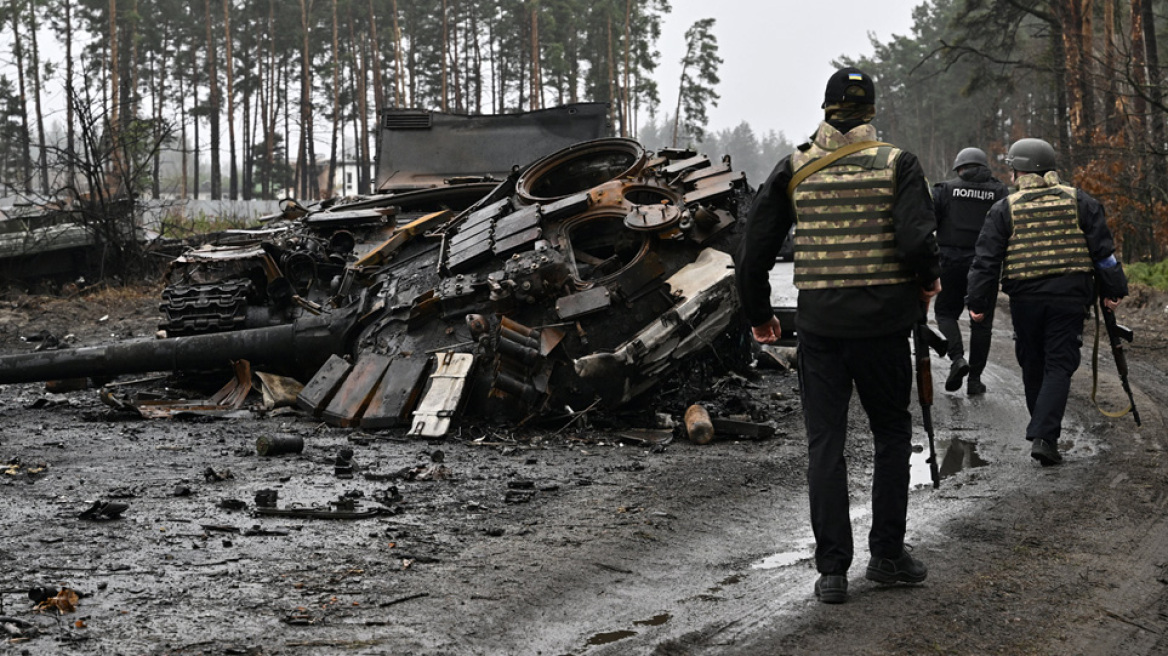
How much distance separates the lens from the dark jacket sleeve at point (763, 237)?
14.5ft

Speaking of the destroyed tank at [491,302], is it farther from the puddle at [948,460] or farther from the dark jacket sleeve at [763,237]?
the dark jacket sleeve at [763,237]

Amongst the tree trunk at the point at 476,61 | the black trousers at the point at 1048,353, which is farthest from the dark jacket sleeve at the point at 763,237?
the tree trunk at the point at 476,61

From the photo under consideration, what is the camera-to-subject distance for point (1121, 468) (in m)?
6.46

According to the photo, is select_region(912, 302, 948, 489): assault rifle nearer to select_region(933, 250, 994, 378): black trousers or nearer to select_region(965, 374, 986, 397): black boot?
select_region(933, 250, 994, 378): black trousers

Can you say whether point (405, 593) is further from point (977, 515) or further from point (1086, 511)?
point (1086, 511)

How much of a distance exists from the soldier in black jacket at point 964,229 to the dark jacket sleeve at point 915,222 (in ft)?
17.4

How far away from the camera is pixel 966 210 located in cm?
944

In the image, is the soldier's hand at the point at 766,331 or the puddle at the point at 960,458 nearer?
the soldier's hand at the point at 766,331

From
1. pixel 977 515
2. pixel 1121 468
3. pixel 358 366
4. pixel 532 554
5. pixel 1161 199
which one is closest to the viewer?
pixel 532 554

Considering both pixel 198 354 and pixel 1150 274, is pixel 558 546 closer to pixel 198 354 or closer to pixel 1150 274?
pixel 198 354

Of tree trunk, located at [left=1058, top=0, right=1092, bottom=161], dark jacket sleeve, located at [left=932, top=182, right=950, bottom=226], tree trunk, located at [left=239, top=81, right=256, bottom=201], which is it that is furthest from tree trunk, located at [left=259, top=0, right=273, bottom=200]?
dark jacket sleeve, located at [left=932, top=182, right=950, bottom=226]

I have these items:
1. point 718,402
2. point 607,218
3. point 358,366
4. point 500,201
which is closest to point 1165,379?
point 718,402

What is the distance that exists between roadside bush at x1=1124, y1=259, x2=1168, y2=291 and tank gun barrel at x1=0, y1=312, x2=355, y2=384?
13.6m

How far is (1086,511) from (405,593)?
10.7ft
